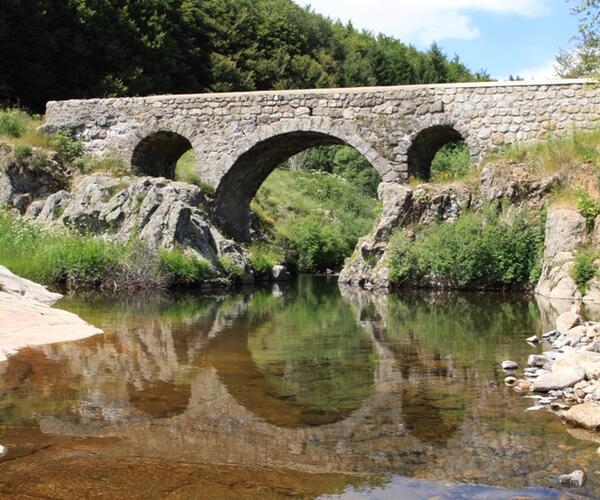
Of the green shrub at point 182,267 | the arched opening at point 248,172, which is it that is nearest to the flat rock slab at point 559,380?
the green shrub at point 182,267

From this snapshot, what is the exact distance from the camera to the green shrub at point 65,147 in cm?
2069

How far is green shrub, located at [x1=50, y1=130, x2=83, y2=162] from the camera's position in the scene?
67.9ft

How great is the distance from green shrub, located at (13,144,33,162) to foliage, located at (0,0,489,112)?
16.2 feet

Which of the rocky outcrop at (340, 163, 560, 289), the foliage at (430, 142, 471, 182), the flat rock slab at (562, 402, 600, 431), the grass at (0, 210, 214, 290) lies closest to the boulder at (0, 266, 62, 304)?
the grass at (0, 210, 214, 290)

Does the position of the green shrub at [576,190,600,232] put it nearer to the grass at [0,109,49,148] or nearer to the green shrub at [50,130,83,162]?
the green shrub at [50,130,83,162]

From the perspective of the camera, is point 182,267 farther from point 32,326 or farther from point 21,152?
point 32,326

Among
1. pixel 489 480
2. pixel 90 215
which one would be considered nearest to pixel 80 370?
pixel 489 480

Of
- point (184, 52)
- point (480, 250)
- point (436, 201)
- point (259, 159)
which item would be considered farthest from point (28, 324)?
point (184, 52)

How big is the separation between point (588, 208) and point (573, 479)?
444 inches

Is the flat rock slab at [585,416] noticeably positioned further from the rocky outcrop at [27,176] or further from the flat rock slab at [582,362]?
the rocky outcrop at [27,176]

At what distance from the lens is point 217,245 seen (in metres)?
18.1

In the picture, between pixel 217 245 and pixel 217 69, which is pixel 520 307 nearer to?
pixel 217 245

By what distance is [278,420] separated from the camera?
5281 mm

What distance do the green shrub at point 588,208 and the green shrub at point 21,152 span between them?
13.4m
